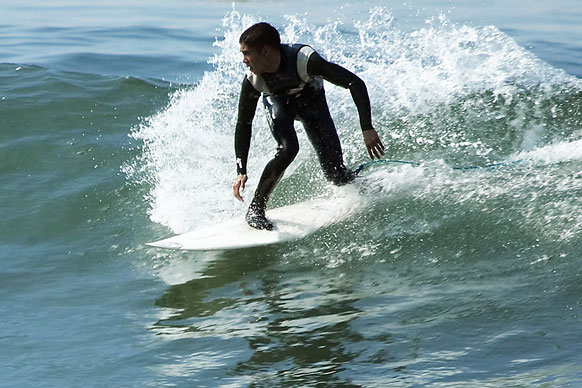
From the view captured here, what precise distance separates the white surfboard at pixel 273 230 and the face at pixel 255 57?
1.23m

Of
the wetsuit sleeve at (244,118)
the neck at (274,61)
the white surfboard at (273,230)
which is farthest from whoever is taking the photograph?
the white surfboard at (273,230)

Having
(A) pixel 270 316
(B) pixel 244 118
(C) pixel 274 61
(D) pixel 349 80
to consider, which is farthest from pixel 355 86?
(A) pixel 270 316

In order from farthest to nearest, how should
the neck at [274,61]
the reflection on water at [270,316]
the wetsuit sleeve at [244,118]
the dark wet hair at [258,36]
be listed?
the wetsuit sleeve at [244,118], the neck at [274,61], the dark wet hair at [258,36], the reflection on water at [270,316]

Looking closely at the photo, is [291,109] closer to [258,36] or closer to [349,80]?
[349,80]

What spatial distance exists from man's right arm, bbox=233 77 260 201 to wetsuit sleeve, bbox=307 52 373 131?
418 millimetres

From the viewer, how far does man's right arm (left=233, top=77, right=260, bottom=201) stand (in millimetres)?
5688

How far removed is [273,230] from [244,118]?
87cm

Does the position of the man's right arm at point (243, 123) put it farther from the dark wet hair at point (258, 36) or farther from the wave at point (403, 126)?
the wave at point (403, 126)

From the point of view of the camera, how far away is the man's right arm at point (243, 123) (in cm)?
569

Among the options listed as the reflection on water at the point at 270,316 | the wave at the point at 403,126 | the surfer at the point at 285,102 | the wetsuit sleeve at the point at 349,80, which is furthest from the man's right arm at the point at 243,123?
the wave at the point at 403,126

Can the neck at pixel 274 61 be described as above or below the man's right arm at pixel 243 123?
above

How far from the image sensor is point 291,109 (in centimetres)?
587

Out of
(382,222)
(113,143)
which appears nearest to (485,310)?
(382,222)

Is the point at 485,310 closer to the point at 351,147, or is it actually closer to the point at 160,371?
the point at 160,371
